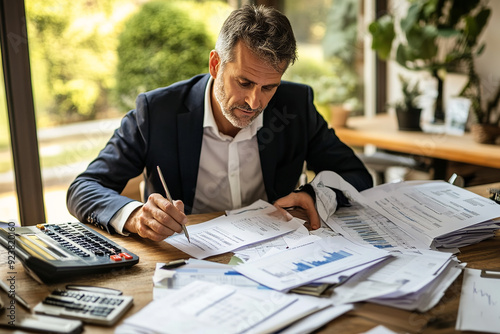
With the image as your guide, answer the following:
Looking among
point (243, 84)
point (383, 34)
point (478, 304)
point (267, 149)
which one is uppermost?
point (383, 34)

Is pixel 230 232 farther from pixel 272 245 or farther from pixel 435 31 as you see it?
pixel 435 31

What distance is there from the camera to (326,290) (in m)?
1.06

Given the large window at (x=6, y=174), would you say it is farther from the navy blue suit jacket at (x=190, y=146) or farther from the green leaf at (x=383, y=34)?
the green leaf at (x=383, y=34)

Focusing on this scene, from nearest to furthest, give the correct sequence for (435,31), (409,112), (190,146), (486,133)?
1. (190,146)
2. (486,133)
3. (435,31)
4. (409,112)

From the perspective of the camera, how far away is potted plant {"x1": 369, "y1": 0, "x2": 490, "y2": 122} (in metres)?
2.94

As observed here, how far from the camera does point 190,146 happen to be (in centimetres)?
183

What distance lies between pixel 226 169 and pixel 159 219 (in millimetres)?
620

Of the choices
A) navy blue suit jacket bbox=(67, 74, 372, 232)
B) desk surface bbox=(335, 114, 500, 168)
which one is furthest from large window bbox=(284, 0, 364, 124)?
navy blue suit jacket bbox=(67, 74, 372, 232)

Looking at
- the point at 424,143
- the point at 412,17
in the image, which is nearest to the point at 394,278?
the point at 424,143

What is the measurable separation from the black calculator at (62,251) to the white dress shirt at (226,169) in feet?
2.07

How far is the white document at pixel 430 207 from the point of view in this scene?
4.53 feet

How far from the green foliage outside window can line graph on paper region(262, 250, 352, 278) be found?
2352mm

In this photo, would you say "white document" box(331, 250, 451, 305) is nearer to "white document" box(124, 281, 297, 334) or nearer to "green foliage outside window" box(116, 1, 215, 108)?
"white document" box(124, 281, 297, 334)

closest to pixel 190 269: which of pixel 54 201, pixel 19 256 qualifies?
pixel 19 256
